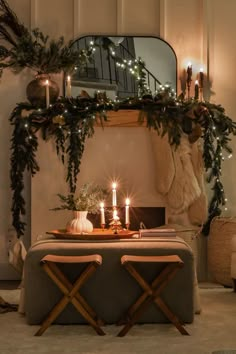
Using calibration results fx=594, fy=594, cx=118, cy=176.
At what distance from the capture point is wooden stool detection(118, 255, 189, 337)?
4.02m

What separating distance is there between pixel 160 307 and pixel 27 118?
9.36ft

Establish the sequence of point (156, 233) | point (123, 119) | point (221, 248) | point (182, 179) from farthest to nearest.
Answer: point (123, 119) < point (182, 179) < point (221, 248) < point (156, 233)

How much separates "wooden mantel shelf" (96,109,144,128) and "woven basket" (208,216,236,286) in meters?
1.34

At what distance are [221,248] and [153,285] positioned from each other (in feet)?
7.00

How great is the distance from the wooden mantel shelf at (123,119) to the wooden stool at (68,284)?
97.2 inches

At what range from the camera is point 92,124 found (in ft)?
20.2

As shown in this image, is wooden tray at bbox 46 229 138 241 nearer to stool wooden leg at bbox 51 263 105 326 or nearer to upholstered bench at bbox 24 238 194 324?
upholstered bench at bbox 24 238 194 324

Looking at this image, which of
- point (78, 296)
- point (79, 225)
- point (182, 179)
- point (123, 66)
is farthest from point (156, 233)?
point (123, 66)

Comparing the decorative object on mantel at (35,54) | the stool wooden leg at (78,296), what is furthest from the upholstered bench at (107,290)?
the decorative object on mantel at (35,54)

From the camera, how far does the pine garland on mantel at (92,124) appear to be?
6.11 m

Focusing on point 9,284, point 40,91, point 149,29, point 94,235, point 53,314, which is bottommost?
point 9,284

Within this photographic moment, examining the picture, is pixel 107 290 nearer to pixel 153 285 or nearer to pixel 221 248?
pixel 153 285

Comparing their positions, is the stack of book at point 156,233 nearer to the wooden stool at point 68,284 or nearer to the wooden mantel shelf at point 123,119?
the wooden stool at point 68,284

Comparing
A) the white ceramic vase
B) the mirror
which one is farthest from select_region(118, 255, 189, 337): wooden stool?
the mirror
